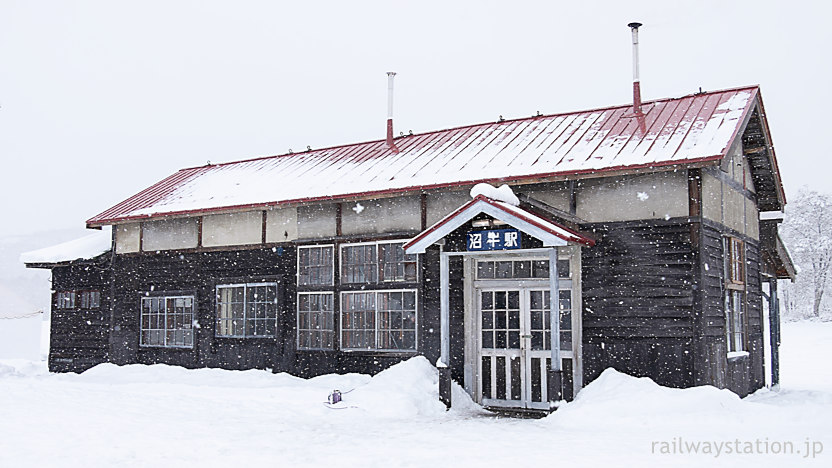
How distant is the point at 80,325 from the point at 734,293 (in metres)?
14.2

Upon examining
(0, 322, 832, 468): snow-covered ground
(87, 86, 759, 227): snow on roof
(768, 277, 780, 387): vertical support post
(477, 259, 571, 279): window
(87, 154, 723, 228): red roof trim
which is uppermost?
(87, 86, 759, 227): snow on roof

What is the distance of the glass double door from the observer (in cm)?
1178

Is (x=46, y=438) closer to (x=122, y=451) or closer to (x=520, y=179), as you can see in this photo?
(x=122, y=451)

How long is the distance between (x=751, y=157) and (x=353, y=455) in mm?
9700

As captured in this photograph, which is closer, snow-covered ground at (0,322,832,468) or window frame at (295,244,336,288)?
snow-covered ground at (0,322,832,468)

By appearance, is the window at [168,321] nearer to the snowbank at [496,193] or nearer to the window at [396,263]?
the window at [396,263]

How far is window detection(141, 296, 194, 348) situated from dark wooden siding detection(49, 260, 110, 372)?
1447 mm

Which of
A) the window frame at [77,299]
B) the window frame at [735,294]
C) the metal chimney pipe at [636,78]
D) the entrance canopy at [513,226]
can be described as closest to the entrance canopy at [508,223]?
the entrance canopy at [513,226]

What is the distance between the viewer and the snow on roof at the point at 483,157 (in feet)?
38.0

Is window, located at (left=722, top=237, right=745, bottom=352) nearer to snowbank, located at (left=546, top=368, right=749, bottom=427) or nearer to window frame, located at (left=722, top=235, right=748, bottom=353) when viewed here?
window frame, located at (left=722, top=235, right=748, bottom=353)

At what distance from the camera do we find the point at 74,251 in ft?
58.8

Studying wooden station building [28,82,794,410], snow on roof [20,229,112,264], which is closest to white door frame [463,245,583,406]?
wooden station building [28,82,794,410]

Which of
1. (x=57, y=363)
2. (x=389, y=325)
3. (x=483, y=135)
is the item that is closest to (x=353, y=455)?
(x=389, y=325)

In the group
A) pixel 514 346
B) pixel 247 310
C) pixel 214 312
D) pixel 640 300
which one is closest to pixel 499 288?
pixel 514 346
